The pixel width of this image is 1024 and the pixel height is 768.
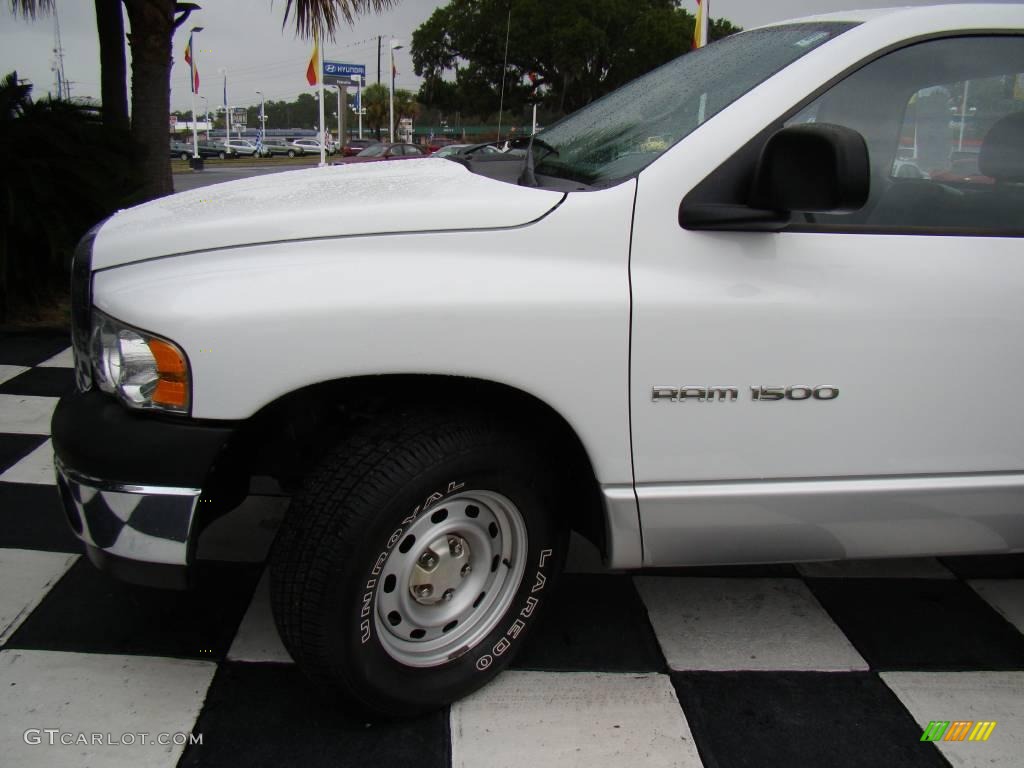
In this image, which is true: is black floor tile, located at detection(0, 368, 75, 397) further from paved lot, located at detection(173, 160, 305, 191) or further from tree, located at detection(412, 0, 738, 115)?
tree, located at detection(412, 0, 738, 115)

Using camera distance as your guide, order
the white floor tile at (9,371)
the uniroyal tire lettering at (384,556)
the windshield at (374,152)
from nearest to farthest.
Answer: the uniroyal tire lettering at (384,556) < the white floor tile at (9,371) < the windshield at (374,152)

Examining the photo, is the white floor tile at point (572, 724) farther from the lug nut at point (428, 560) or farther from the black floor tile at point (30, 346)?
the black floor tile at point (30, 346)

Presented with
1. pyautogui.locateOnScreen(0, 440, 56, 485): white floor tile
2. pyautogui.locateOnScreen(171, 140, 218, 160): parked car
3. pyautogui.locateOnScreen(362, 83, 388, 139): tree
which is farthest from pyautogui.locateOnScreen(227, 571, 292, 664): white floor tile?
pyautogui.locateOnScreen(362, 83, 388, 139): tree

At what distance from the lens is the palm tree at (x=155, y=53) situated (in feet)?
22.9

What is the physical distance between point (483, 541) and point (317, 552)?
0.44m

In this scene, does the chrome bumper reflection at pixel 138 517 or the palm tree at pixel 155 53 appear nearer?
the chrome bumper reflection at pixel 138 517

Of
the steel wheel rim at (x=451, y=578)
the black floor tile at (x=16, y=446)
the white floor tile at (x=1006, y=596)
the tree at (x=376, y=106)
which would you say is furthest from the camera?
the tree at (x=376, y=106)

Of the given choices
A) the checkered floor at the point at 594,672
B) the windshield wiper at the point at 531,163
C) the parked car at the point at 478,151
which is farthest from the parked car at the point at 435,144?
the checkered floor at the point at 594,672

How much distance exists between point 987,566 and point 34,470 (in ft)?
12.0

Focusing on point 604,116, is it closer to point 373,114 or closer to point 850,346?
point 850,346

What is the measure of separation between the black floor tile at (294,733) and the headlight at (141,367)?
82 centimetres

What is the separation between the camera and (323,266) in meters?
1.96

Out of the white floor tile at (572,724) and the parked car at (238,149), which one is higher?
the parked car at (238,149)

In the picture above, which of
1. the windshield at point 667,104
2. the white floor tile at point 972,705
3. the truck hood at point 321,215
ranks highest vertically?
the windshield at point 667,104
